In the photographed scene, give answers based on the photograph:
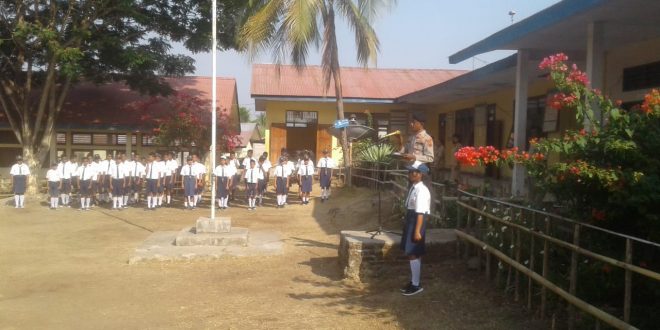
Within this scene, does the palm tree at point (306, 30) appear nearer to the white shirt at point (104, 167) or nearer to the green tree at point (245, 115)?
the white shirt at point (104, 167)

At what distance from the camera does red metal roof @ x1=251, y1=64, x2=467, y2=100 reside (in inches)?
819

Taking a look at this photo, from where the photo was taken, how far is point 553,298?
17.3 feet

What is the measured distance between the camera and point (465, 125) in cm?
1777

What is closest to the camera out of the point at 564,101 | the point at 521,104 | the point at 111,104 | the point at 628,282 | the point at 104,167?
the point at 628,282

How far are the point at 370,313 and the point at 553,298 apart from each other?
6.02 ft

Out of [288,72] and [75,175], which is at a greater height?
[288,72]

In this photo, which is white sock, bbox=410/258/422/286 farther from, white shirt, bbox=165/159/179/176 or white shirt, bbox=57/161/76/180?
white shirt, bbox=57/161/76/180

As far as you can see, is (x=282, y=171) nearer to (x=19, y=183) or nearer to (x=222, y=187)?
(x=222, y=187)

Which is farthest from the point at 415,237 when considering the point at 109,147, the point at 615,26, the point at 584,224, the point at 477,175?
the point at 109,147

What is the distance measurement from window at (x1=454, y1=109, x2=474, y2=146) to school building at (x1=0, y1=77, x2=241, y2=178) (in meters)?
7.85

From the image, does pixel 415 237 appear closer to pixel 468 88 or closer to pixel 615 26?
pixel 615 26

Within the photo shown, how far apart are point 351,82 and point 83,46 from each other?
31.3ft

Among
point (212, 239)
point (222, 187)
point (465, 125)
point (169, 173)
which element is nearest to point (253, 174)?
point (222, 187)

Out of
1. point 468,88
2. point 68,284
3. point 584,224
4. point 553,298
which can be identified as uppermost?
point 468,88
